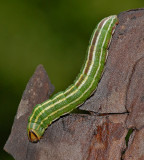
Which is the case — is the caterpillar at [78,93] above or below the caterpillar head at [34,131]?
above

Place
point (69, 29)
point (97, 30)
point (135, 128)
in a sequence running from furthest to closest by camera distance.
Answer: point (69, 29) < point (97, 30) < point (135, 128)

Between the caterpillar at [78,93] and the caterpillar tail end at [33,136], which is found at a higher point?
the caterpillar at [78,93]

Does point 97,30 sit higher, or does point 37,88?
point 97,30

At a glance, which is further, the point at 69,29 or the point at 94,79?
the point at 69,29

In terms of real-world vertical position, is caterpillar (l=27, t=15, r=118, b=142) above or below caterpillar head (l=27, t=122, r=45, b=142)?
above

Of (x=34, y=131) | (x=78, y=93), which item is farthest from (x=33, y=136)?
(x=78, y=93)

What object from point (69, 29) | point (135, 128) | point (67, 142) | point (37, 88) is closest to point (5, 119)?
point (69, 29)

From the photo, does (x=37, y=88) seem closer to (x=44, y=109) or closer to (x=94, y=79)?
(x=44, y=109)
